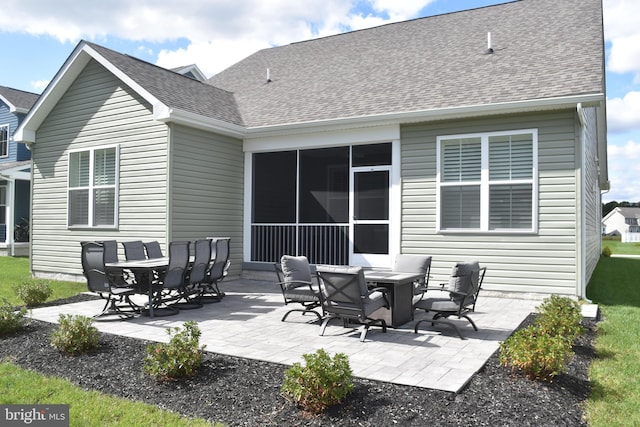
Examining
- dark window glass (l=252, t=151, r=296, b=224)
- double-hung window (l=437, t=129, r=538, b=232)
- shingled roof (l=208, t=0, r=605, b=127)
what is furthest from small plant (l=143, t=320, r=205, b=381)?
dark window glass (l=252, t=151, r=296, b=224)

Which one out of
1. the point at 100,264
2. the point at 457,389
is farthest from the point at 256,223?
the point at 457,389

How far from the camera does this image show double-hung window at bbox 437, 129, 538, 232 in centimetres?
862

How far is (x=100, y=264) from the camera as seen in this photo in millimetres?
7082

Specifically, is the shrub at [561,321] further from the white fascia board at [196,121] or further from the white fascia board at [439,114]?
the white fascia board at [196,121]

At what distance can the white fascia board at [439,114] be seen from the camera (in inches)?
313

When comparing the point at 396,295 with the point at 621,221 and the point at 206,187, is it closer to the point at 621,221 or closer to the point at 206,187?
the point at 206,187

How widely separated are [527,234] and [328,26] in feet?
39.8

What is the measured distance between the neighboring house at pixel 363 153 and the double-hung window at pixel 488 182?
0.08 ft

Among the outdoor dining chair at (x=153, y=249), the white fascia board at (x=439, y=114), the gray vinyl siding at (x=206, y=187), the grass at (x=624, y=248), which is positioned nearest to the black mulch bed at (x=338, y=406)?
the outdoor dining chair at (x=153, y=249)

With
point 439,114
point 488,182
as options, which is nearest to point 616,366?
point 488,182

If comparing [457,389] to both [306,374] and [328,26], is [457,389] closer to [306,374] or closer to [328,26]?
[306,374]

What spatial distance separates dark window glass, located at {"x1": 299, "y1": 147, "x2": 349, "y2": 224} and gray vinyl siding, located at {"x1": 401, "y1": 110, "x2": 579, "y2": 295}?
6.87ft

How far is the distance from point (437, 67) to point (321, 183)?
3.73 meters

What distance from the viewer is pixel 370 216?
410 inches
